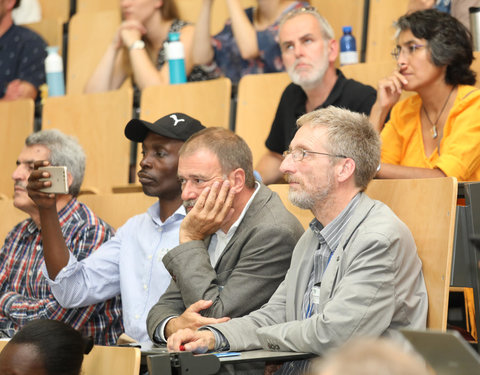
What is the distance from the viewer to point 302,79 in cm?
308

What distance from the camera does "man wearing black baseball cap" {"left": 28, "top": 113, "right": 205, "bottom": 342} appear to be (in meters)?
2.53

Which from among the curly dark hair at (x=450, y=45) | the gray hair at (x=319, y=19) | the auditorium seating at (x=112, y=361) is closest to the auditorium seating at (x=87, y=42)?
the gray hair at (x=319, y=19)

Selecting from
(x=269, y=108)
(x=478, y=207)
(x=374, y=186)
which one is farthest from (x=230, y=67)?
(x=478, y=207)

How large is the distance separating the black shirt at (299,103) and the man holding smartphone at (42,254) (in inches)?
31.9

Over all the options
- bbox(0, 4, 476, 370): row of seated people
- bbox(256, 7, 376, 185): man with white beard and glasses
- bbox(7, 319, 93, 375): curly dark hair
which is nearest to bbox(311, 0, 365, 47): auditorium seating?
bbox(256, 7, 376, 185): man with white beard and glasses

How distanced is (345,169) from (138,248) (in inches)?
36.4

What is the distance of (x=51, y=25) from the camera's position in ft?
14.8

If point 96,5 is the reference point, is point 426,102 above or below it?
below

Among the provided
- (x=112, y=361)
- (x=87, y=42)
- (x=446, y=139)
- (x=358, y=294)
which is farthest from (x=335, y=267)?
(x=87, y=42)

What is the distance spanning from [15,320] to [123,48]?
187 centimetres

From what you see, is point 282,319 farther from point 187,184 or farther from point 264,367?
point 187,184

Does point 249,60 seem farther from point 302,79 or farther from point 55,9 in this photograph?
point 55,9

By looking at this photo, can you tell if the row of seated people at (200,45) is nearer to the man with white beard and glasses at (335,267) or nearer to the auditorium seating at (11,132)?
the auditorium seating at (11,132)

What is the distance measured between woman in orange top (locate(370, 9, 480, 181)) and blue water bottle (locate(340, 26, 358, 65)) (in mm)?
634
